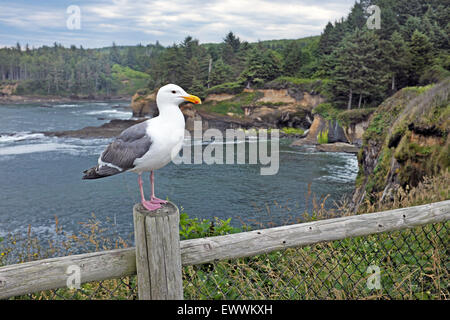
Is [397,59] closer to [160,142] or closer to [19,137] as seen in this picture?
[19,137]

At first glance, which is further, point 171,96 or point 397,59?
point 397,59

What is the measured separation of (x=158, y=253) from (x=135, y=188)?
20.7m

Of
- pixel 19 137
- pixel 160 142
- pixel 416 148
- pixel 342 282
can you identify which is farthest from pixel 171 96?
pixel 19 137

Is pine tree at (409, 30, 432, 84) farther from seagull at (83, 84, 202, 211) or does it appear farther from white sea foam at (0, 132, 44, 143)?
seagull at (83, 84, 202, 211)

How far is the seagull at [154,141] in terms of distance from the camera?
9.61ft

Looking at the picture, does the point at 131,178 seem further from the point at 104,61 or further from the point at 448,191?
the point at 104,61

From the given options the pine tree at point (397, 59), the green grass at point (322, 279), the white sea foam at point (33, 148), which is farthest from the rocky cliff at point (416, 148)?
the white sea foam at point (33, 148)

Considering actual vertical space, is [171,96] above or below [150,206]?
above

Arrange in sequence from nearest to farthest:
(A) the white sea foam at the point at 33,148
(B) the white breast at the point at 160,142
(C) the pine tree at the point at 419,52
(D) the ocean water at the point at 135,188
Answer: (B) the white breast at the point at 160,142 → (D) the ocean water at the point at 135,188 → (A) the white sea foam at the point at 33,148 → (C) the pine tree at the point at 419,52

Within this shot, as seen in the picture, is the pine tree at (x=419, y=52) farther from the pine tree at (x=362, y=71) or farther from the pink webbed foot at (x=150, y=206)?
the pink webbed foot at (x=150, y=206)

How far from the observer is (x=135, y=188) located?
2261 cm

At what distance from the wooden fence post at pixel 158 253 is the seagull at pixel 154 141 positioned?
0.43m

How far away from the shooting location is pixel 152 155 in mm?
2936
